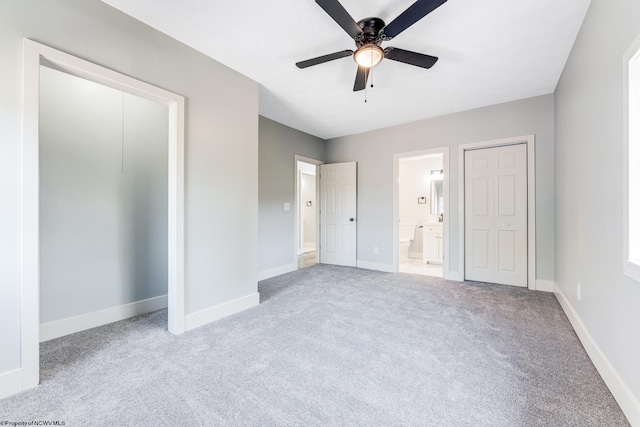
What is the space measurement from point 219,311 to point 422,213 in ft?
16.6

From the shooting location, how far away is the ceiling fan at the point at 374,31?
1.62m

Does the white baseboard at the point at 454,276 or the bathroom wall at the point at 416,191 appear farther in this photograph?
the bathroom wall at the point at 416,191

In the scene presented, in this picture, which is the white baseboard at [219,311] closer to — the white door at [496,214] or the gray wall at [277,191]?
the gray wall at [277,191]

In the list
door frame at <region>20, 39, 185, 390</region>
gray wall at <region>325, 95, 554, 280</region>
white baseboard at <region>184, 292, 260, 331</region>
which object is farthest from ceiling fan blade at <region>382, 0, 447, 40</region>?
white baseboard at <region>184, 292, 260, 331</region>

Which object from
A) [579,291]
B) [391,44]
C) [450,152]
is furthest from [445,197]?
[391,44]

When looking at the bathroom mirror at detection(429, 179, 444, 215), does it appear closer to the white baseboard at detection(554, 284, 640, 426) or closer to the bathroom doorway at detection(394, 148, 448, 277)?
the bathroom doorway at detection(394, 148, 448, 277)

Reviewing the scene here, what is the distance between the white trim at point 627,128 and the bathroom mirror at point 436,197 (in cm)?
457

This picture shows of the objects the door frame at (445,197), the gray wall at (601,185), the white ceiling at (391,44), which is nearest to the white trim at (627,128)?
the gray wall at (601,185)

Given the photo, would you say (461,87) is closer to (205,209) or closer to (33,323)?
(205,209)

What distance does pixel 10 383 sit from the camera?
60.1 inches

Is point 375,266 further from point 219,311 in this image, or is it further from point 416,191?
point 219,311

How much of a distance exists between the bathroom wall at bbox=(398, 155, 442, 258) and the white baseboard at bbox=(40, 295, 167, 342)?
5.26 m

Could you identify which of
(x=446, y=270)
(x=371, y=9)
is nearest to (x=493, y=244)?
(x=446, y=270)

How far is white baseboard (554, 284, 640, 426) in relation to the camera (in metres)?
1.31
